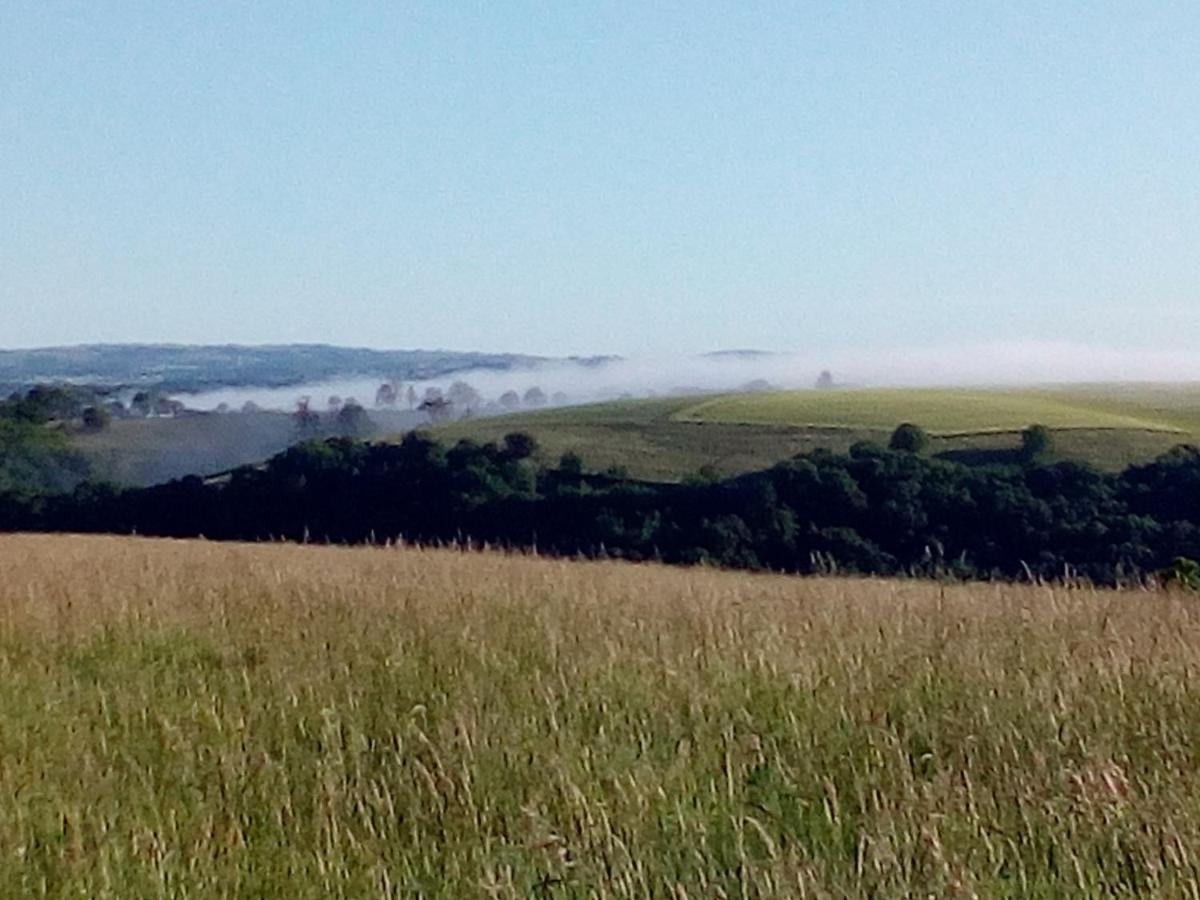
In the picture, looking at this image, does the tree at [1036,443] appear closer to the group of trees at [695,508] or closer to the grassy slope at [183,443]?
the group of trees at [695,508]

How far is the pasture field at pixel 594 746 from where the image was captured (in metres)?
4.79

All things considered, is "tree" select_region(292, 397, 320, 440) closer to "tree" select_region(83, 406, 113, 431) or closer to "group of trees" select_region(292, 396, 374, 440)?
"group of trees" select_region(292, 396, 374, 440)

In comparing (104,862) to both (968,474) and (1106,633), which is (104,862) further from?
(968,474)

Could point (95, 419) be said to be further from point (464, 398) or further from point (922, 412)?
point (464, 398)

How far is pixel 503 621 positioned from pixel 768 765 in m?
2.87

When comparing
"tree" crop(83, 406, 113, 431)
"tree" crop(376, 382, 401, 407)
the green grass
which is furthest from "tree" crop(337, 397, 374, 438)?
"tree" crop(376, 382, 401, 407)

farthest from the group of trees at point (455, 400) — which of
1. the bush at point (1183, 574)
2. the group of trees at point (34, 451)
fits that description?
the bush at point (1183, 574)

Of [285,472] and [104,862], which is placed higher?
[104,862]

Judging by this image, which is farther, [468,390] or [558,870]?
[468,390]

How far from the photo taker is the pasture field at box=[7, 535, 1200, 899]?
479cm


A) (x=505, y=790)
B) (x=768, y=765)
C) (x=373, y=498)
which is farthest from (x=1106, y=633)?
(x=373, y=498)

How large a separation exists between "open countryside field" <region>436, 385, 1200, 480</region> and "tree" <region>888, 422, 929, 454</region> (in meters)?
0.55

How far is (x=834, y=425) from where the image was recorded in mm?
80188

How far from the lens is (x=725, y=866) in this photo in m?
4.81
